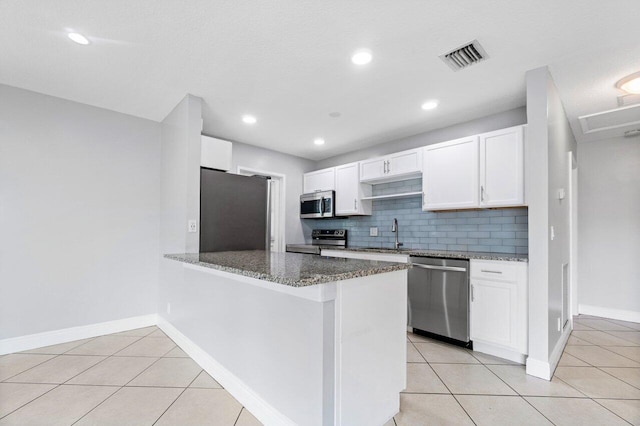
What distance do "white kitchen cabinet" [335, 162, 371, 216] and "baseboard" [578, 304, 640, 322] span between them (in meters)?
3.19

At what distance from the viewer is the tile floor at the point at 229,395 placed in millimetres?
1773

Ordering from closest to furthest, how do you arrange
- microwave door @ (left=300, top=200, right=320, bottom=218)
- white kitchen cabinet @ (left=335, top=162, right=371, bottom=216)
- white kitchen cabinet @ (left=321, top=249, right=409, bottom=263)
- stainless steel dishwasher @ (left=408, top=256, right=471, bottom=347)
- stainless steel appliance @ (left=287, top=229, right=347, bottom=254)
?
1. stainless steel dishwasher @ (left=408, top=256, right=471, bottom=347)
2. white kitchen cabinet @ (left=321, top=249, right=409, bottom=263)
3. white kitchen cabinet @ (left=335, top=162, right=371, bottom=216)
4. stainless steel appliance @ (left=287, top=229, right=347, bottom=254)
5. microwave door @ (left=300, top=200, right=320, bottom=218)

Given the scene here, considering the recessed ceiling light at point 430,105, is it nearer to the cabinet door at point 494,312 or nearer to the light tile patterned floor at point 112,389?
the cabinet door at point 494,312

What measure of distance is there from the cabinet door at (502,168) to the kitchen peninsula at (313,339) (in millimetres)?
1681

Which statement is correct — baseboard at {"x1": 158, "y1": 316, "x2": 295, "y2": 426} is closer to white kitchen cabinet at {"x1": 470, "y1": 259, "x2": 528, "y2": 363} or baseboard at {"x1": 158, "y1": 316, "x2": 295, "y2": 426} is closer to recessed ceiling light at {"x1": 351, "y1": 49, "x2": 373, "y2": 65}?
white kitchen cabinet at {"x1": 470, "y1": 259, "x2": 528, "y2": 363}

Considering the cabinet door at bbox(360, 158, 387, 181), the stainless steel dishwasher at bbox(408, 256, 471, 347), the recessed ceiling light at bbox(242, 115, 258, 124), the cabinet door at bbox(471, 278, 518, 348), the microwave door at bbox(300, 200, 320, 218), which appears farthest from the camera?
the microwave door at bbox(300, 200, 320, 218)

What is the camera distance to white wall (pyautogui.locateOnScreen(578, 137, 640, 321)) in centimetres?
372

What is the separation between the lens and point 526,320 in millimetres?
2432

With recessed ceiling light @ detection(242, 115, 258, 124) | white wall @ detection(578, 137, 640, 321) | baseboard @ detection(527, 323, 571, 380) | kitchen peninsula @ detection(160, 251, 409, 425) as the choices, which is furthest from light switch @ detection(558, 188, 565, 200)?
recessed ceiling light @ detection(242, 115, 258, 124)

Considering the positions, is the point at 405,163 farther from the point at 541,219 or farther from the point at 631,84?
the point at 631,84

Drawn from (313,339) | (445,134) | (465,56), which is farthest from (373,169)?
(313,339)

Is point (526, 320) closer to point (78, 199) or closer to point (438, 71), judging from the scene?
point (438, 71)

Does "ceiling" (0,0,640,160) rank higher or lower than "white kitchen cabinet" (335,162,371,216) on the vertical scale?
higher

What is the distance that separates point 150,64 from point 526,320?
3690 millimetres
